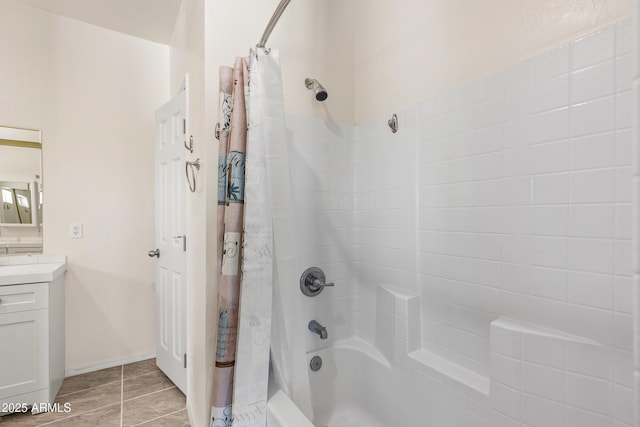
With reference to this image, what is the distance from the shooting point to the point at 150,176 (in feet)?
7.79

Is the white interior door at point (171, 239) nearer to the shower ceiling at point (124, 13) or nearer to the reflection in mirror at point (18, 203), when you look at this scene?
the shower ceiling at point (124, 13)

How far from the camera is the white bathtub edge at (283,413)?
917mm

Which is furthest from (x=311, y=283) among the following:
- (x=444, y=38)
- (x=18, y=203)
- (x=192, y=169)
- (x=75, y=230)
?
(x=18, y=203)

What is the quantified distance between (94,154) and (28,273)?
0.97 metres

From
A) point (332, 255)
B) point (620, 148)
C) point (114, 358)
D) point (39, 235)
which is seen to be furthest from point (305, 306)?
point (39, 235)

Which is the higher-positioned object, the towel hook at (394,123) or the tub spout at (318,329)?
the towel hook at (394,123)

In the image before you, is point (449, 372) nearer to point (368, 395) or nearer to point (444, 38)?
point (368, 395)

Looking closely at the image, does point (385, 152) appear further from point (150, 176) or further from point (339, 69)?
point (150, 176)

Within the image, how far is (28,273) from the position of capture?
1656mm

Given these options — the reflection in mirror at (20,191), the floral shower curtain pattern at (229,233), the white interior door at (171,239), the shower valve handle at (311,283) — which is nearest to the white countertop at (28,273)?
the reflection in mirror at (20,191)

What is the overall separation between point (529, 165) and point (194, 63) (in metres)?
1.60

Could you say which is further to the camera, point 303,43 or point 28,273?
point 28,273

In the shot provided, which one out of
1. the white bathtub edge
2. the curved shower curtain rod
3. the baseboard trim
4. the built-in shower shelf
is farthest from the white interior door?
the built-in shower shelf

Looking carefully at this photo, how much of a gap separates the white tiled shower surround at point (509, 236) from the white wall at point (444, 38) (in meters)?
0.06
